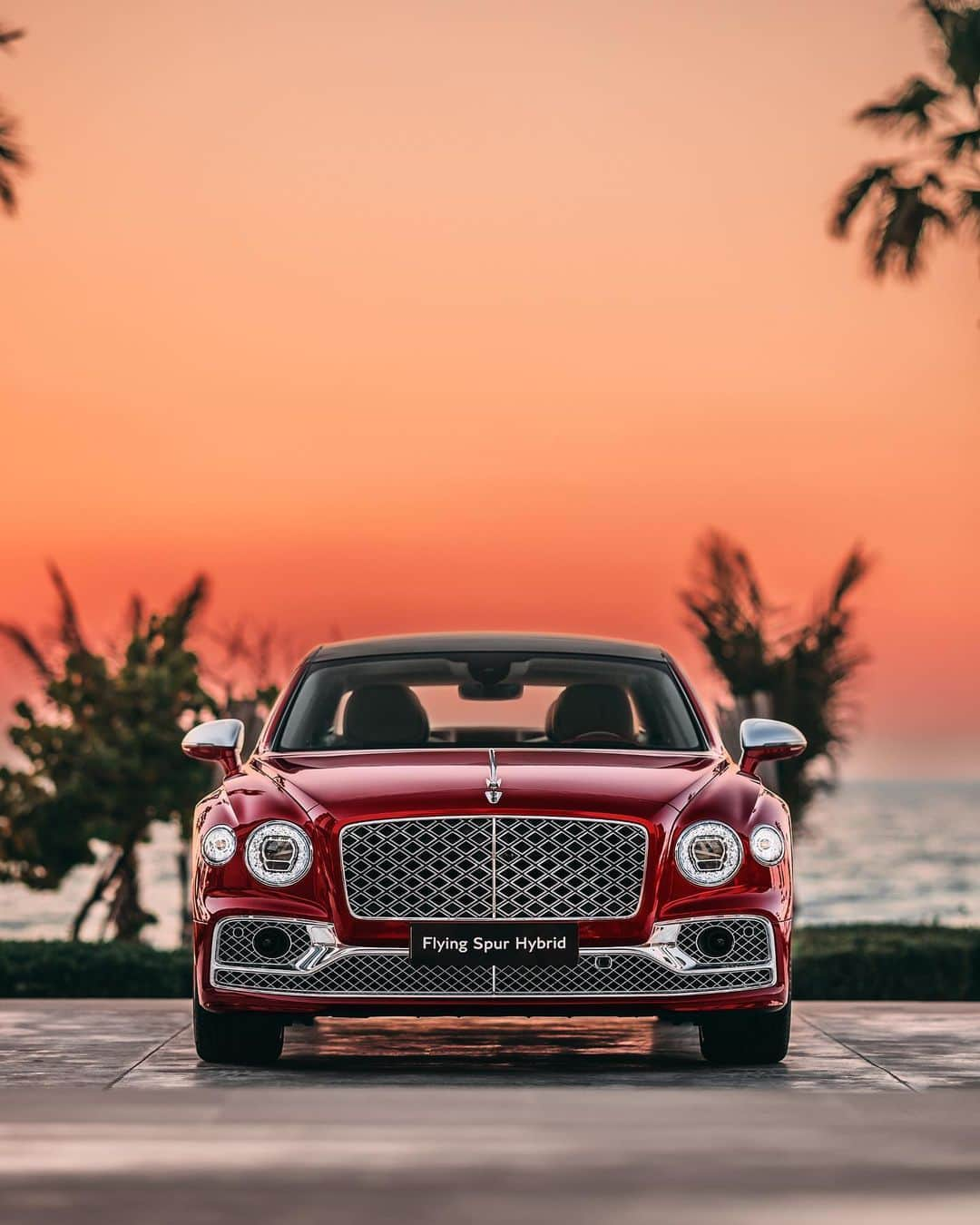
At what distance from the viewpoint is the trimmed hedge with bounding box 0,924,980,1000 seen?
1599 cm

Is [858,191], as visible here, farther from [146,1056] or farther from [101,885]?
[146,1056]

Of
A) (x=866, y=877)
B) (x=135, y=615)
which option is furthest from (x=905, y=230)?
(x=866, y=877)

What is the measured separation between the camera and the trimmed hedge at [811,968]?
630 inches

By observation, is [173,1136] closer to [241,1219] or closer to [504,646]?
[241,1219]

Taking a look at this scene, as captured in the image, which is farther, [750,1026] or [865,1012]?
[865,1012]

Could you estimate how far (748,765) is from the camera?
34.5 ft

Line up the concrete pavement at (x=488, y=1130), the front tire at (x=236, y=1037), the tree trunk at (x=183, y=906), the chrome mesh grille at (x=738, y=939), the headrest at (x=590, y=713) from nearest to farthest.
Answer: the concrete pavement at (x=488, y=1130)
the chrome mesh grille at (x=738, y=939)
the front tire at (x=236, y=1037)
the headrest at (x=590, y=713)
the tree trunk at (x=183, y=906)

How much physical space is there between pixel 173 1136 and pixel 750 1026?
2.96 meters

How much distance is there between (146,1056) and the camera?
10.4m

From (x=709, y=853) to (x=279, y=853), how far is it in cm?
162

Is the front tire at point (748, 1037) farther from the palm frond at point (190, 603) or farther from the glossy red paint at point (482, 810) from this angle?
the palm frond at point (190, 603)

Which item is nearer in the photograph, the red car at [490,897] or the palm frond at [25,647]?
the red car at [490,897]

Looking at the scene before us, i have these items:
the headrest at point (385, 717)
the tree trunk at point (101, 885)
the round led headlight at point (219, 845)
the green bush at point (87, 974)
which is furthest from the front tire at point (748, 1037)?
the tree trunk at point (101, 885)

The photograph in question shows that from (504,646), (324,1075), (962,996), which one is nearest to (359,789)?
(324,1075)
